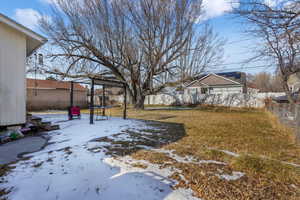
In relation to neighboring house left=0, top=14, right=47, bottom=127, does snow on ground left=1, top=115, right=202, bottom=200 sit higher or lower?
lower

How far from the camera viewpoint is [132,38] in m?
10.4

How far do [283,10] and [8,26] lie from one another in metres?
6.34

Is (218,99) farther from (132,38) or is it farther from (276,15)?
(276,15)

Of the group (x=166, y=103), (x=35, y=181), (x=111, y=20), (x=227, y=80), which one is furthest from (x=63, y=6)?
(x=227, y=80)

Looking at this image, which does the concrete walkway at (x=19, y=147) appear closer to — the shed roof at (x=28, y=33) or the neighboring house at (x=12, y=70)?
the neighboring house at (x=12, y=70)

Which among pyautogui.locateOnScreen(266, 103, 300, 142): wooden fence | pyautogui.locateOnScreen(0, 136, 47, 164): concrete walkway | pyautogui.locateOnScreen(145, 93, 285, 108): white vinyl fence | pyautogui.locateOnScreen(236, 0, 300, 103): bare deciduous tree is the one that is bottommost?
pyautogui.locateOnScreen(0, 136, 47, 164): concrete walkway

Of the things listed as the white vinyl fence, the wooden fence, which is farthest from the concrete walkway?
the white vinyl fence

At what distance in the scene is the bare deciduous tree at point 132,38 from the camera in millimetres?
9797

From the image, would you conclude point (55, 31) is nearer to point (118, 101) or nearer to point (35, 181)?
point (35, 181)

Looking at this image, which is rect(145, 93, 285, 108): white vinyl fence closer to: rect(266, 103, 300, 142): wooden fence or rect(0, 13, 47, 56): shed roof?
rect(266, 103, 300, 142): wooden fence

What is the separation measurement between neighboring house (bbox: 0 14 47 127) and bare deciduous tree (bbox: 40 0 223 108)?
6.41 metres

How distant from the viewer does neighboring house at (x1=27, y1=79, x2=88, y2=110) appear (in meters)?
13.7

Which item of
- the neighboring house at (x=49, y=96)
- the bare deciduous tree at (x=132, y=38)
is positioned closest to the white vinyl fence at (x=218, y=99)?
the bare deciduous tree at (x=132, y=38)

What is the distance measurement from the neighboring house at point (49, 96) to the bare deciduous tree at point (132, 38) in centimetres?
416
